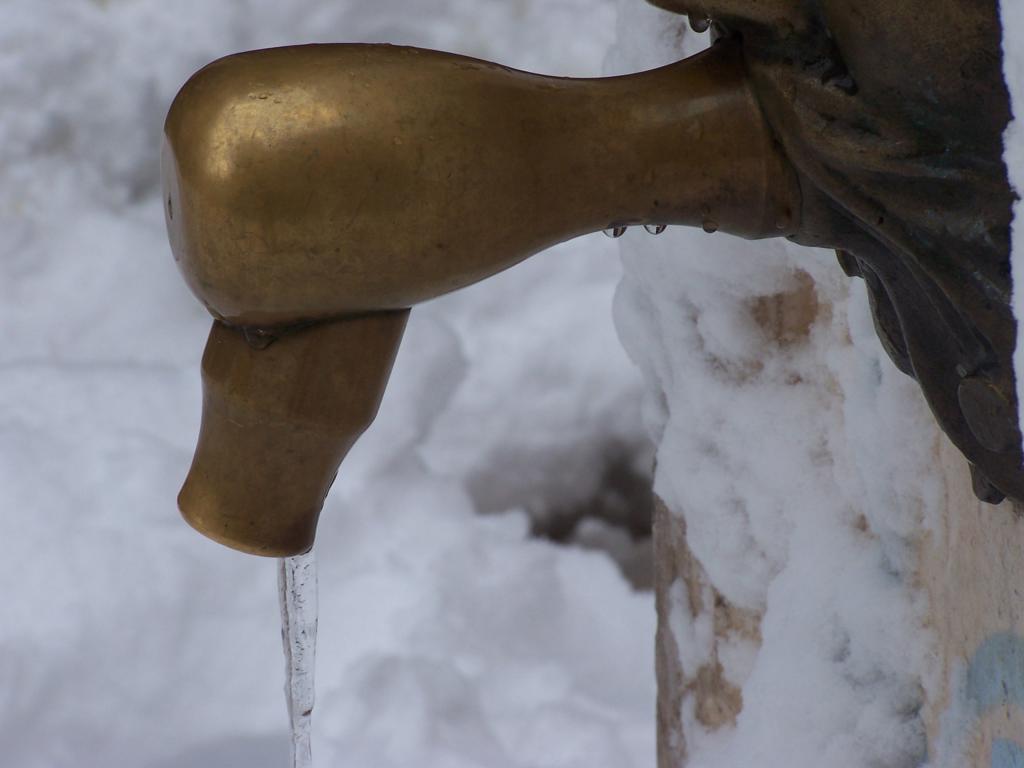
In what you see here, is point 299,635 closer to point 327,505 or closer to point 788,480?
point 788,480

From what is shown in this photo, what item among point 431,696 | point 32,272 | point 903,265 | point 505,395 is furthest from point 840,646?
point 32,272

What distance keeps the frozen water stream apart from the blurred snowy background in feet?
0.95

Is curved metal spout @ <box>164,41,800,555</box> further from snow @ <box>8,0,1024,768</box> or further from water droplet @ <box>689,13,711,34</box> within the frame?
snow @ <box>8,0,1024,768</box>

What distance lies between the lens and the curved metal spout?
1.04 ft

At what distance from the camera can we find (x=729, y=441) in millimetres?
614

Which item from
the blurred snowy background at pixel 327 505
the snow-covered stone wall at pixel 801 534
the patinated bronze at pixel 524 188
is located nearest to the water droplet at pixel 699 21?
the patinated bronze at pixel 524 188

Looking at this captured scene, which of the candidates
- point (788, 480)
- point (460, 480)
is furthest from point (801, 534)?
point (460, 480)

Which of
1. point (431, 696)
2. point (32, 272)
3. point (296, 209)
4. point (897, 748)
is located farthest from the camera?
point (32, 272)

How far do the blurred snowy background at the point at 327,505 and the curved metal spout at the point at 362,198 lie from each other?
1.55 feet

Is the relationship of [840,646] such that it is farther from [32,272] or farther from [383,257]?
[32,272]

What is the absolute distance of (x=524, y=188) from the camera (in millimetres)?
335

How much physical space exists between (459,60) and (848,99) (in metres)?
0.09

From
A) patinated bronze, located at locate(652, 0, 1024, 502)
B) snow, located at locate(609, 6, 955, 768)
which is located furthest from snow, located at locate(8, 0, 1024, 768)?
patinated bronze, located at locate(652, 0, 1024, 502)

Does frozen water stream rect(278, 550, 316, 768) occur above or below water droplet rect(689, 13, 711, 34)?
below
